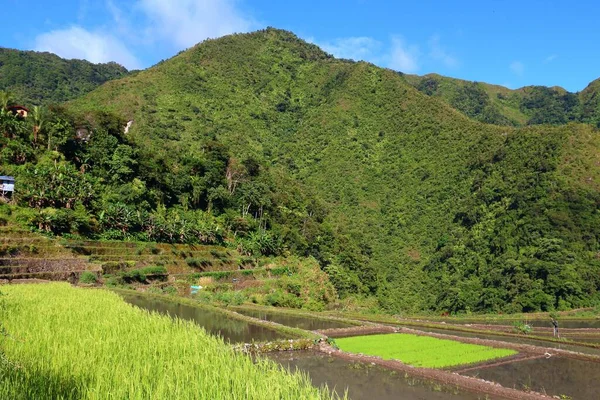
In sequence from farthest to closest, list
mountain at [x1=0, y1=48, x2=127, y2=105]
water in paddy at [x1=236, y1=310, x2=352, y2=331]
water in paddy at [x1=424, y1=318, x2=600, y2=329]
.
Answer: mountain at [x1=0, y1=48, x2=127, y2=105] → water in paddy at [x1=424, y1=318, x2=600, y2=329] → water in paddy at [x1=236, y1=310, x2=352, y2=331]

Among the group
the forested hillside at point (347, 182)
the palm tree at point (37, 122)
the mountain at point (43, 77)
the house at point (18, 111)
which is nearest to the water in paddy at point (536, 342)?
the forested hillside at point (347, 182)

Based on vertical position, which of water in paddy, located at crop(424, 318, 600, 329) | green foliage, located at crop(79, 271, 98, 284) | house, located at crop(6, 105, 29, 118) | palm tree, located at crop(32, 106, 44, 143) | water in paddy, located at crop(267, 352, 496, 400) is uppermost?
house, located at crop(6, 105, 29, 118)

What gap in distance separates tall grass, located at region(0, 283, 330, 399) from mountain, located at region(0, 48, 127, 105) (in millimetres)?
67473

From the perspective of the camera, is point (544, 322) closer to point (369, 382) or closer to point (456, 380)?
point (456, 380)

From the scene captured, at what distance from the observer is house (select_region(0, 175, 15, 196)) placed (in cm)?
2970

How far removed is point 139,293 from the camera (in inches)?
934

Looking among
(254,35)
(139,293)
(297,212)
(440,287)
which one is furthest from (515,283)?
(254,35)

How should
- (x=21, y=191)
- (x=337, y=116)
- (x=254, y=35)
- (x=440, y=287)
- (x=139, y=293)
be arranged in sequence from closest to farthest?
(x=139, y=293) → (x=21, y=191) → (x=440, y=287) → (x=337, y=116) → (x=254, y=35)

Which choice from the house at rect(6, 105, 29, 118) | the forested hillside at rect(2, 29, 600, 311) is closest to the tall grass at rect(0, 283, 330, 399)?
the forested hillside at rect(2, 29, 600, 311)

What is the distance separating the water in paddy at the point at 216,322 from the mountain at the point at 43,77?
5674 cm

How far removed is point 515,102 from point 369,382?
427 feet

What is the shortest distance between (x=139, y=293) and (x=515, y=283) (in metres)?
33.0

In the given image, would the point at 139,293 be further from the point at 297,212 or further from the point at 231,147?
the point at 231,147

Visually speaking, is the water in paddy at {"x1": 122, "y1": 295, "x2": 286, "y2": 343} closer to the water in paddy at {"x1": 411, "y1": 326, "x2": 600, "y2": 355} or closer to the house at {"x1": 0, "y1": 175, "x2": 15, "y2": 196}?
the water in paddy at {"x1": 411, "y1": 326, "x2": 600, "y2": 355}
